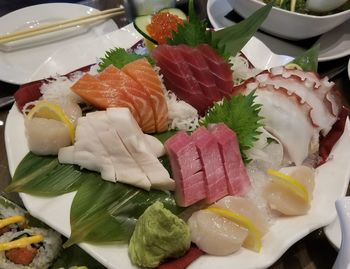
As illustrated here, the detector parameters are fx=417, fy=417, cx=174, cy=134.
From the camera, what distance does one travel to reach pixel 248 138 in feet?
6.72

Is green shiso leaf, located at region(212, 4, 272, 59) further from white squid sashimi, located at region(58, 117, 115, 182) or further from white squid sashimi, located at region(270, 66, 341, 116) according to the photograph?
white squid sashimi, located at region(58, 117, 115, 182)

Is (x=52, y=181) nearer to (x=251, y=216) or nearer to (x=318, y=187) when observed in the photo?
(x=251, y=216)

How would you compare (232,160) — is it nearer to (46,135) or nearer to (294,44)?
(46,135)

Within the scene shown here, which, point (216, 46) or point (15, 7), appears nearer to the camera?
point (216, 46)

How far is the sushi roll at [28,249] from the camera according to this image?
71.3 inches

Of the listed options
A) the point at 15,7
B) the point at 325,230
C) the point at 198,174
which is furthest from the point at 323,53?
the point at 15,7

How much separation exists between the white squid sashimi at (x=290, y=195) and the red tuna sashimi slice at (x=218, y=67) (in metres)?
0.61

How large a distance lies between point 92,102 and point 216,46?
30.5 inches

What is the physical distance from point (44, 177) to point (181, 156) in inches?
25.1

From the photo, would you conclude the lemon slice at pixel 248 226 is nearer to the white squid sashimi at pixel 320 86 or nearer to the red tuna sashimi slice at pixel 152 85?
the red tuna sashimi slice at pixel 152 85

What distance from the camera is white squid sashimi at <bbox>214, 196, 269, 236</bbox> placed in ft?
5.96

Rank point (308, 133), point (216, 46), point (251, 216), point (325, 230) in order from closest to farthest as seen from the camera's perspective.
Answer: point (251, 216), point (325, 230), point (308, 133), point (216, 46)

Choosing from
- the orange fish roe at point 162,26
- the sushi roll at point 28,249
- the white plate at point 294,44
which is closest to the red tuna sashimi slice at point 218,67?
the orange fish roe at point 162,26

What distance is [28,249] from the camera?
72.5 inches
